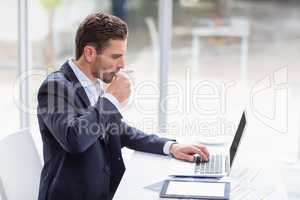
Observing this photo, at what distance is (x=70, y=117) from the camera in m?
1.85

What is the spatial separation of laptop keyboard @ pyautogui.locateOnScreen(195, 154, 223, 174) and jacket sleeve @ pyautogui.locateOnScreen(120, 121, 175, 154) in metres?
0.20

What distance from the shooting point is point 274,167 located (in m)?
2.17

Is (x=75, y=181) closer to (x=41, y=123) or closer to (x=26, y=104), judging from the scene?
(x=41, y=123)

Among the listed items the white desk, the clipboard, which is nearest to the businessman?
the white desk

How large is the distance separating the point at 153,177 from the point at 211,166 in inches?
9.6

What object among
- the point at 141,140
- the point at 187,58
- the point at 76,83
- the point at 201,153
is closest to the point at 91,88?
the point at 76,83

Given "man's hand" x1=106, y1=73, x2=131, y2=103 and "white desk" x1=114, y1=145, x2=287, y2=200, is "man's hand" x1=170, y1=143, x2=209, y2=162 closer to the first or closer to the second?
"white desk" x1=114, y1=145, x2=287, y2=200

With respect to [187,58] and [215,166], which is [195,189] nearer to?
[215,166]

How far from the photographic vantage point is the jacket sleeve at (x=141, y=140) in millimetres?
2246

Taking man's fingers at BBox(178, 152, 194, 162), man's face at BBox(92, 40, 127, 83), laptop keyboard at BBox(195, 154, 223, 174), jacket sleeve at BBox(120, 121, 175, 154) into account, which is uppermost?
man's face at BBox(92, 40, 127, 83)

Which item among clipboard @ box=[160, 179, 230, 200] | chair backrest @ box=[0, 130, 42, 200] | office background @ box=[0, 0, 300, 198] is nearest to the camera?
clipboard @ box=[160, 179, 230, 200]

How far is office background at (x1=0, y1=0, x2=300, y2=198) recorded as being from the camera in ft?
11.5

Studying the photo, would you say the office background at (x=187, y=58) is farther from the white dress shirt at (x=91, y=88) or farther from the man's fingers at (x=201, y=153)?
the white dress shirt at (x=91, y=88)

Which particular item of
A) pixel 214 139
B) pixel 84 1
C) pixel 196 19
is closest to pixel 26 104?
pixel 84 1
